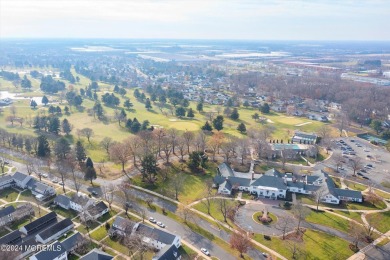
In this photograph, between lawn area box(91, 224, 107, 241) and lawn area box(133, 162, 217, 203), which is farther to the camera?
lawn area box(133, 162, 217, 203)

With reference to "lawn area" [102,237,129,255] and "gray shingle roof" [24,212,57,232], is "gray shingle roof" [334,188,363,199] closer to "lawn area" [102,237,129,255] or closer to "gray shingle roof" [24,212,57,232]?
"lawn area" [102,237,129,255]

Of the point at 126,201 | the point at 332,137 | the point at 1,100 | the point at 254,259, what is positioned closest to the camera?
the point at 254,259

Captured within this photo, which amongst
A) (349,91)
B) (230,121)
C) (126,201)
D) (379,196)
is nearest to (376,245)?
(379,196)

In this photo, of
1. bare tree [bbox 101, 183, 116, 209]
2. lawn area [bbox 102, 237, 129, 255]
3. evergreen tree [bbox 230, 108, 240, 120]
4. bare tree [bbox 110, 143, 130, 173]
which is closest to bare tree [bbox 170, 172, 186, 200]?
bare tree [bbox 101, 183, 116, 209]

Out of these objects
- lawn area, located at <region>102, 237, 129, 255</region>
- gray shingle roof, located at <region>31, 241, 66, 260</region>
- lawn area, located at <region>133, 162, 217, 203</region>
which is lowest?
lawn area, located at <region>133, 162, 217, 203</region>

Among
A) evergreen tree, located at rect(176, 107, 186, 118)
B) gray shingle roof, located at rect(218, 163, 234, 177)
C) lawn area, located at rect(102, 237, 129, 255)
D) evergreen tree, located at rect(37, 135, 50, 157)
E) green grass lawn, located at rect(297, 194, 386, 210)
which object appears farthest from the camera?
evergreen tree, located at rect(176, 107, 186, 118)

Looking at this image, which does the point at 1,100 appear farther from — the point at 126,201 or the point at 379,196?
the point at 379,196
